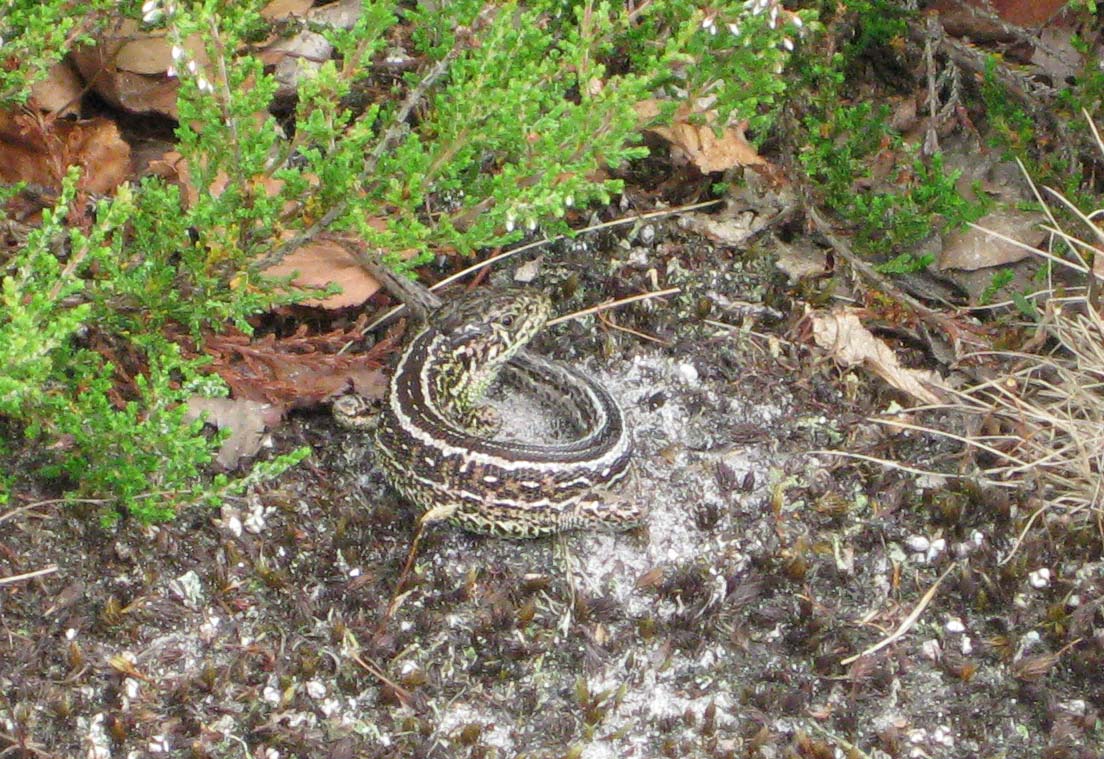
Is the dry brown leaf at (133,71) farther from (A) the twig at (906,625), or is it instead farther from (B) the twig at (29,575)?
(A) the twig at (906,625)

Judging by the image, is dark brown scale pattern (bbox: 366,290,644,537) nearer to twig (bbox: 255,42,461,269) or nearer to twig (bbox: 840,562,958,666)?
twig (bbox: 255,42,461,269)

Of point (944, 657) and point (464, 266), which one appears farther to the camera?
point (464, 266)

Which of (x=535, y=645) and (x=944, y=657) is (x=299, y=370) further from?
(x=944, y=657)

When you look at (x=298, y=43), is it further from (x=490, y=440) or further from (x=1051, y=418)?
(x=1051, y=418)

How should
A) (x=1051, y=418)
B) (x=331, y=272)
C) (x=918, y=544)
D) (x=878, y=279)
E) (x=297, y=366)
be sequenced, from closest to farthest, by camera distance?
(x=918, y=544)
(x=1051, y=418)
(x=297, y=366)
(x=331, y=272)
(x=878, y=279)

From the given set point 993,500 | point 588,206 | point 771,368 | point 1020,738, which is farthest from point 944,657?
point 588,206

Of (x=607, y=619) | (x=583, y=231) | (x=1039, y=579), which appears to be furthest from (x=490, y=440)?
(x=1039, y=579)
